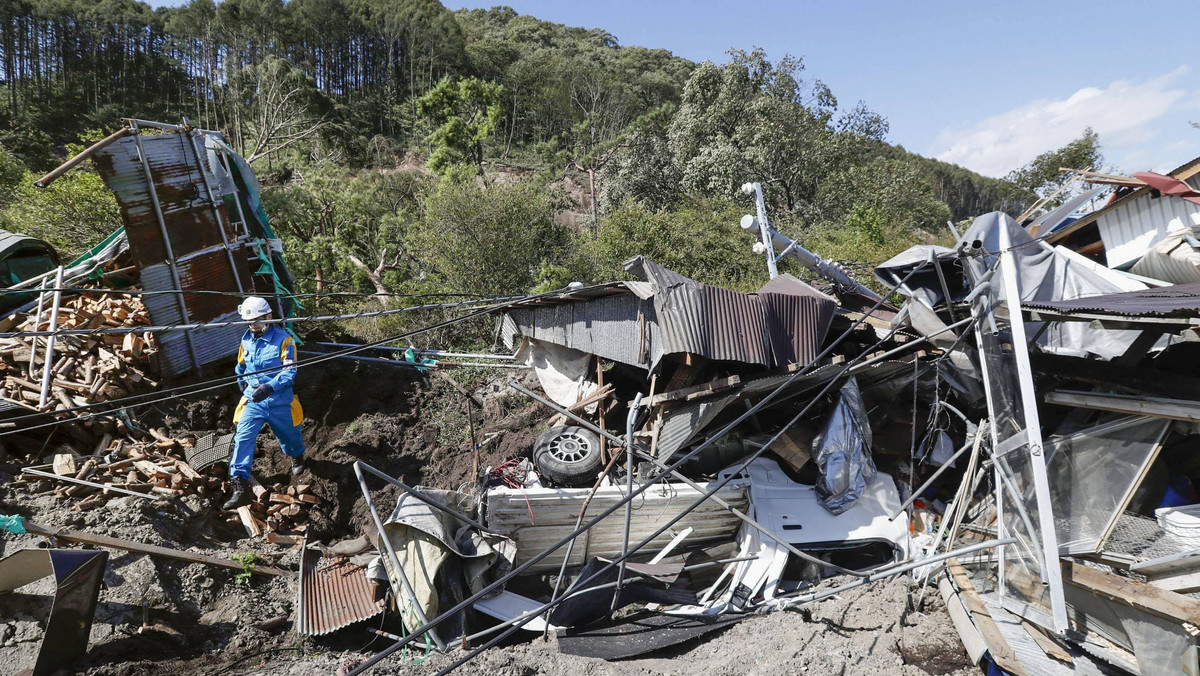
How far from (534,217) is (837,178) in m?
14.3

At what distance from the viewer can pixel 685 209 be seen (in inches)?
707

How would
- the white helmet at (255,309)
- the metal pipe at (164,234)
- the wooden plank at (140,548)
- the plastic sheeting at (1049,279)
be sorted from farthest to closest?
1. the metal pipe at (164,234)
2. the plastic sheeting at (1049,279)
3. the white helmet at (255,309)
4. the wooden plank at (140,548)

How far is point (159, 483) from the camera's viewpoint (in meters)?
6.42

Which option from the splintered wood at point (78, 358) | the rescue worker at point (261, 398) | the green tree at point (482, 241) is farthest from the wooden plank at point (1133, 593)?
the splintered wood at point (78, 358)

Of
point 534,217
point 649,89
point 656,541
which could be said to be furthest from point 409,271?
point 649,89

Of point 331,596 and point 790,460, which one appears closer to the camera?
point 331,596

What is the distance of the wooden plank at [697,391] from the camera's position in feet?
20.2

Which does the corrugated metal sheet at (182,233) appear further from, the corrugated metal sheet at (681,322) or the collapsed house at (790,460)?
the corrugated metal sheet at (681,322)

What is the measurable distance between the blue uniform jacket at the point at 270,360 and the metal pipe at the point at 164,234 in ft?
4.92

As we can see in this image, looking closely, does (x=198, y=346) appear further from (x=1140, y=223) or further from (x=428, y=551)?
(x=1140, y=223)

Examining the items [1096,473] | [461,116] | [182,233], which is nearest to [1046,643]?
[1096,473]

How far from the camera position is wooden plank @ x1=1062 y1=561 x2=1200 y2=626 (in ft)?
13.3

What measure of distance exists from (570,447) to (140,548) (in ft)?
13.2

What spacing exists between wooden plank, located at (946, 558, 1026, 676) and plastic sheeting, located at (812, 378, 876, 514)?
1.19m
